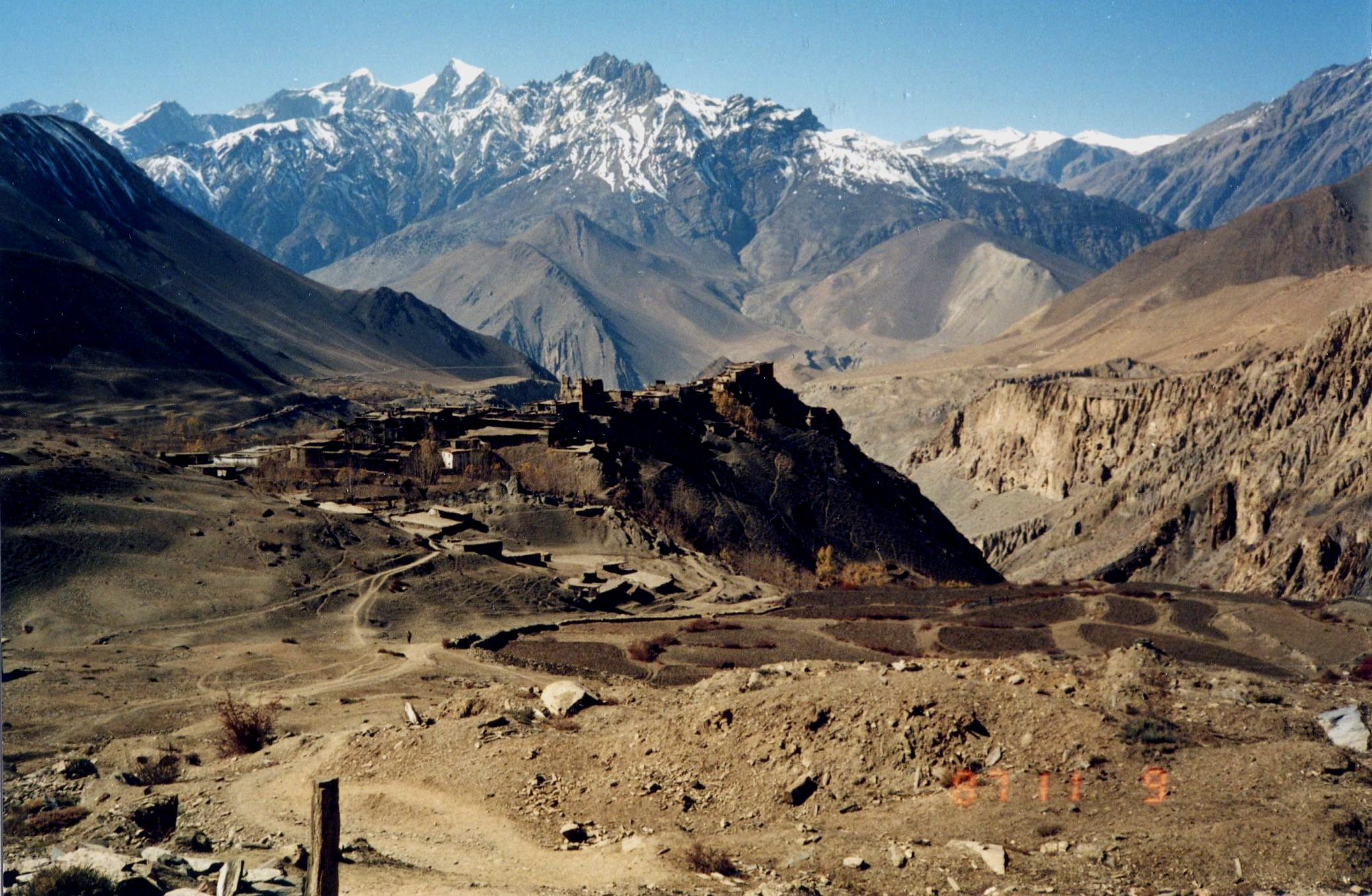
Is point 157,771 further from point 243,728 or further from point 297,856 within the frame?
point 297,856

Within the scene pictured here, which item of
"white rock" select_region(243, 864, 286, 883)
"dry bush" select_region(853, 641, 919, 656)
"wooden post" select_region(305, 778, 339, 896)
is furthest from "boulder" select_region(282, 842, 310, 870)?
"dry bush" select_region(853, 641, 919, 656)

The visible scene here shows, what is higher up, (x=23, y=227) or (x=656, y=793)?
(x=23, y=227)

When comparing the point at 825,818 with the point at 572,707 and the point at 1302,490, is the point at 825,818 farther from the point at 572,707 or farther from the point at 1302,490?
the point at 1302,490

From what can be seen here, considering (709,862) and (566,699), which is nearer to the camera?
(709,862)

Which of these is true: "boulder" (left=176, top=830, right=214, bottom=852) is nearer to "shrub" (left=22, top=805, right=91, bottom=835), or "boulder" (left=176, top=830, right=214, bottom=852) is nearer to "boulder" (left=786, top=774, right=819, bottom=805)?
"shrub" (left=22, top=805, right=91, bottom=835)

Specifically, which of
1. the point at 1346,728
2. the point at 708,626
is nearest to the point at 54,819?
the point at 1346,728

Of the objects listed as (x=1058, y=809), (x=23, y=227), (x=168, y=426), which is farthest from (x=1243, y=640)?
(x=23, y=227)

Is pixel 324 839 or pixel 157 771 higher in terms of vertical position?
pixel 324 839
